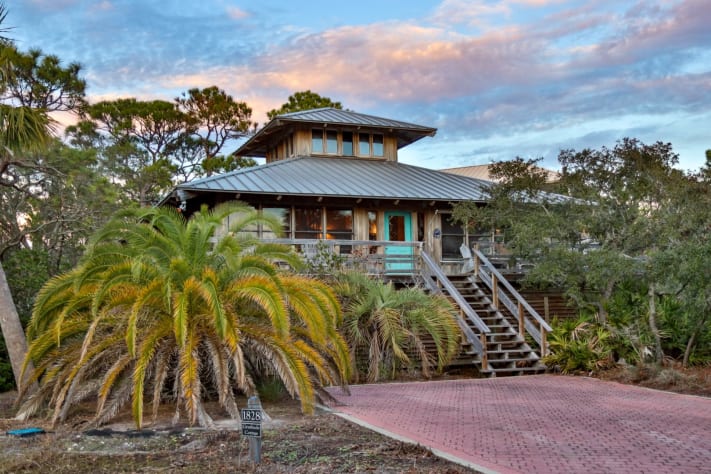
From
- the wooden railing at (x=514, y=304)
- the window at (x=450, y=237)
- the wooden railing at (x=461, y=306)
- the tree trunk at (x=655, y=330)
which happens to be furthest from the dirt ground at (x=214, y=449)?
the window at (x=450, y=237)

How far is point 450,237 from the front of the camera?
23.4 metres

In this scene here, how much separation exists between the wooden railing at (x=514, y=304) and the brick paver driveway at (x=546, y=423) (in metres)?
2.04

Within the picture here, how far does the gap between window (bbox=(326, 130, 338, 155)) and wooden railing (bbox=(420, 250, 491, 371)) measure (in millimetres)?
8215

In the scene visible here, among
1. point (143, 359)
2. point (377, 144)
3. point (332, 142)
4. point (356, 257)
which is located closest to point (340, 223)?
point (356, 257)

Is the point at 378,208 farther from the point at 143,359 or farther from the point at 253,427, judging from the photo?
the point at 253,427

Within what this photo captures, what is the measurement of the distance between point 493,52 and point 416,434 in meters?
14.4

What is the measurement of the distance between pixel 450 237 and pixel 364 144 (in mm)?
5736

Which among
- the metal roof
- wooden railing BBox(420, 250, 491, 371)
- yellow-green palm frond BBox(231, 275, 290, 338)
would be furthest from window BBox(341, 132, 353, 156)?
yellow-green palm frond BBox(231, 275, 290, 338)

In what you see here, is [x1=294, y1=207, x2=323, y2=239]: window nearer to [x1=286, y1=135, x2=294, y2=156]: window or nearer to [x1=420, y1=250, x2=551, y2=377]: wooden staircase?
[x1=420, y1=250, x2=551, y2=377]: wooden staircase

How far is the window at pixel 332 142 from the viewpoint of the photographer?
25.9m

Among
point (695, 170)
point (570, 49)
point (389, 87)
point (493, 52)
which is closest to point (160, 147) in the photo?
point (389, 87)

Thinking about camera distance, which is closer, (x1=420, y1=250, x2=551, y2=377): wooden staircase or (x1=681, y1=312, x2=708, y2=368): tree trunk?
(x1=681, y1=312, x2=708, y2=368): tree trunk

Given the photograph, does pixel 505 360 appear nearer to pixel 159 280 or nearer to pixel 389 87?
pixel 159 280

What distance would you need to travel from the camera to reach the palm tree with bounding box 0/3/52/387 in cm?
1202
